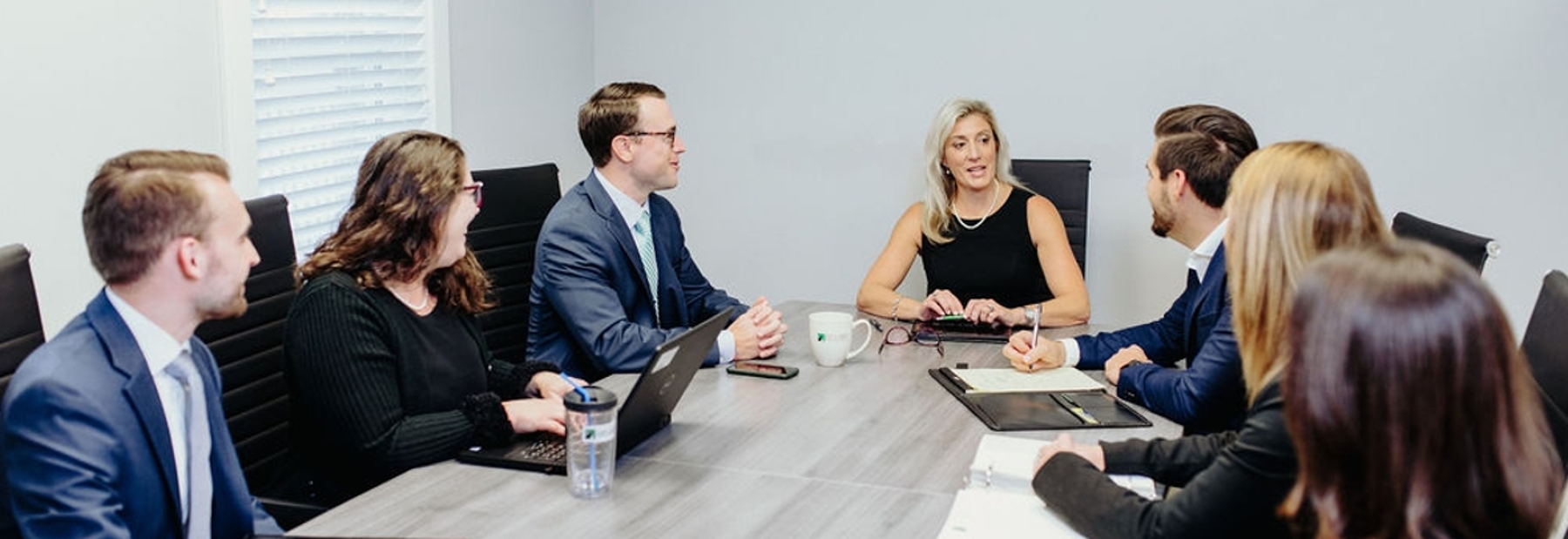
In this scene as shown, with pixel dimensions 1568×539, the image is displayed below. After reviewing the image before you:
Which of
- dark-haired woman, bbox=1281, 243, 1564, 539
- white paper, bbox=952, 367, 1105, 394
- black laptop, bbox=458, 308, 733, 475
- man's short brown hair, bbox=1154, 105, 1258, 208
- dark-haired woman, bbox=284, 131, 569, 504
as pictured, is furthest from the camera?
man's short brown hair, bbox=1154, 105, 1258, 208

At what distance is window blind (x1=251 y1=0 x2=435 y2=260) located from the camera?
127 inches

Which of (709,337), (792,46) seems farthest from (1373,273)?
(792,46)

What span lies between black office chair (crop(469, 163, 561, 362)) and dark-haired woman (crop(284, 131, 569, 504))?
3.11 ft

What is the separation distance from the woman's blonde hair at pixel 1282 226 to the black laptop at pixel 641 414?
30.7 inches

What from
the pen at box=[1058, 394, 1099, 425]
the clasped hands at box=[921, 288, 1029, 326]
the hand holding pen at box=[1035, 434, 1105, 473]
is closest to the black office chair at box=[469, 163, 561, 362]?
the clasped hands at box=[921, 288, 1029, 326]

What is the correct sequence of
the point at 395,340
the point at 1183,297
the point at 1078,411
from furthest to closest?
the point at 1183,297 < the point at 1078,411 < the point at 395,340

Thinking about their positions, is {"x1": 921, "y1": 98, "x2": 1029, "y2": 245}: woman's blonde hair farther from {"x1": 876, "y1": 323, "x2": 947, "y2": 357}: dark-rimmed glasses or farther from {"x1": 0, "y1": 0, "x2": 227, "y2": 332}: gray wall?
{"x1": 0, "y1": 0, "x2": 227, "y2": 332}: gray wall

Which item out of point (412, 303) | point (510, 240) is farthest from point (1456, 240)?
point (510, 240)

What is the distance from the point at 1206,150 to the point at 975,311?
0.65 metres

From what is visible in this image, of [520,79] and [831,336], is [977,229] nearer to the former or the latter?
[831,336]

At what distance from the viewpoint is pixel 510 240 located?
11.2 feet

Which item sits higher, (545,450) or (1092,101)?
(1092,101)

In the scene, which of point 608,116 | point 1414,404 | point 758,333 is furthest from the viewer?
point 608,116

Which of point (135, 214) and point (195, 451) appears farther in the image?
point (195, 451)
